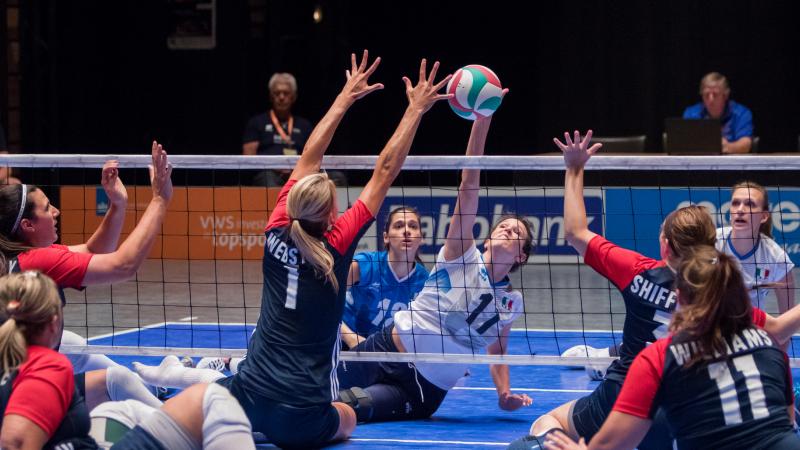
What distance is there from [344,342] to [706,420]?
3315mm

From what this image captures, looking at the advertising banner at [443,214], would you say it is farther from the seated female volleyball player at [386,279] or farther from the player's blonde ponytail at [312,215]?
the player's blonde ponytail at [312,215]

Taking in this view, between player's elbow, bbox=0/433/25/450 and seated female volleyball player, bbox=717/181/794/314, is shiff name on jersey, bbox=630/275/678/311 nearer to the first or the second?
seated female volleyball player, bbox=717/181/794/314

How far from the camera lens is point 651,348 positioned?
11.6ft

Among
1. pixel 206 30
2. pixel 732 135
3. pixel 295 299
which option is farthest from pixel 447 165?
pixel 206 30

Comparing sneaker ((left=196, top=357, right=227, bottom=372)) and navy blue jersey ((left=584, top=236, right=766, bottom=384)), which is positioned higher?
navy blue jersey ((left=584, top=236, right=766, bottom=384))

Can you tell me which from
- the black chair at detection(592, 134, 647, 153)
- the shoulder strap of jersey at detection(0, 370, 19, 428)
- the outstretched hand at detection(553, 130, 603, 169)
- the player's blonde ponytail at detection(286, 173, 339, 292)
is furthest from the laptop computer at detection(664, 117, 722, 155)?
the shoulder strap of jersey at detection(0, 370, 19, 428)

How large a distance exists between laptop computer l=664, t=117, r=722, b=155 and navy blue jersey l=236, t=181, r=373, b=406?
8278mm

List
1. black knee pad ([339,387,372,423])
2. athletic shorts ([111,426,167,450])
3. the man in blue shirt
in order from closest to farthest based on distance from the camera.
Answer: athletic shorts ([111,426,167,450])
black knee pad ([339,387,372,423])
the man in blue shirt

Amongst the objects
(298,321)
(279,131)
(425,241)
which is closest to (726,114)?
(425,241)

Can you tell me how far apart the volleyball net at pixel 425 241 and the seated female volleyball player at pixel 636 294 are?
218 cm

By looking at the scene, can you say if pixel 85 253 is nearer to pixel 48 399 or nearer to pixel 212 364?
pixel 48 399

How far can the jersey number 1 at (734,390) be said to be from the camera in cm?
344

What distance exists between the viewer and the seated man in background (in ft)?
41.4

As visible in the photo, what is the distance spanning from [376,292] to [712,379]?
341cm
